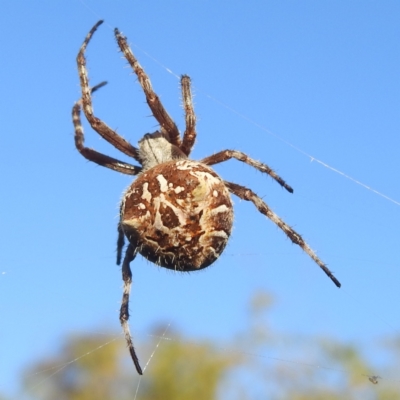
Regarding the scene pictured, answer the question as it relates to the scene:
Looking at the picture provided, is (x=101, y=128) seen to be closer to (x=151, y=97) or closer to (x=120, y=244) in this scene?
(x=151, y=97)

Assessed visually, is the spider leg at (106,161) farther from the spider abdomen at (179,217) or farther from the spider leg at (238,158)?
the spider abdomen at (179,217)

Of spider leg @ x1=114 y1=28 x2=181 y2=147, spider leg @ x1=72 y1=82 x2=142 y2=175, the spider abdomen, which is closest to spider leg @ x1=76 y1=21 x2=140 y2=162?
spider leg @ x1=72 y1=82 x2=142 y2=175

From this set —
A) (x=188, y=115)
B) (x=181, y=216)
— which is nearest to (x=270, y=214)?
(x=188, y=115)

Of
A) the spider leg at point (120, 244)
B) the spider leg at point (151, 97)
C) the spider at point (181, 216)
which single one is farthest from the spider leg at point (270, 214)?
the spider leg at point (120, 244)

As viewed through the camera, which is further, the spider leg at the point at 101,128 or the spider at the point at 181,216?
the spider leg at the point at 101,128

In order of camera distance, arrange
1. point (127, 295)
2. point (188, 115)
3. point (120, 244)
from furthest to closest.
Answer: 1. point (120, 244)
2. point (188, 115)
3. point (127, 295)

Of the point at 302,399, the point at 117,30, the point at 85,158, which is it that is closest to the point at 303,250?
the point at 85,158
